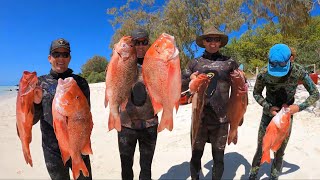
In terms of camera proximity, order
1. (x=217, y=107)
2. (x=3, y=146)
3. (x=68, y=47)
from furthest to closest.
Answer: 1. (x=3, y=146)
2. (x=217, y=107)
3. (x=68, y=47)

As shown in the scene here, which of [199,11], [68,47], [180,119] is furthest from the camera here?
[199,11]

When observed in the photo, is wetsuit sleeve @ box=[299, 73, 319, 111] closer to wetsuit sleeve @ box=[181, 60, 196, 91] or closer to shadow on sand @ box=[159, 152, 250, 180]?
wetsuit sleeve @ box=[181, 60, 196, 91]

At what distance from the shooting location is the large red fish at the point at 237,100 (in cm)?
368

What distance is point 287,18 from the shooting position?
474 inches

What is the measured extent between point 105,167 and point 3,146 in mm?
3493

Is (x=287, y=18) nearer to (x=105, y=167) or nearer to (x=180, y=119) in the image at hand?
(x=180, y=119)

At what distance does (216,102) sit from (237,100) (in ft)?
0.88

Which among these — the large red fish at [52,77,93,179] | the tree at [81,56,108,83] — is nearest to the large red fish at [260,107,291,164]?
the large red fish at [52,77,93,179]

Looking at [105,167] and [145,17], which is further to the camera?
[145,17]

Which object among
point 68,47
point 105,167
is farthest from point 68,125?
point 105,167

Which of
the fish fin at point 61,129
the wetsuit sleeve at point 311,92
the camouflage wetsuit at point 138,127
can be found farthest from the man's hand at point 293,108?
the fish fin at point 61,129

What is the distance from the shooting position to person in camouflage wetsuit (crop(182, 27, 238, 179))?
3.88m

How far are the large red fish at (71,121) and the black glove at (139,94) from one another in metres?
0.87

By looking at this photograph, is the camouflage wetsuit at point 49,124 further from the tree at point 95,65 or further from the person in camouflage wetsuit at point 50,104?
the tree at point 95,65
